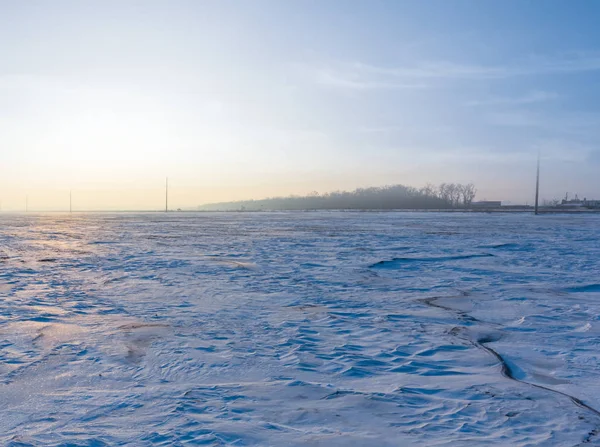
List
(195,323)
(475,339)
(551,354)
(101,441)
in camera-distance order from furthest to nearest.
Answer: (195,323), (475,339), (551,354), (101,441)

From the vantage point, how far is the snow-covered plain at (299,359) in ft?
9.75

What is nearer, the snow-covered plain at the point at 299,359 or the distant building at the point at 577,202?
the snow-covered plain at the point at 299,359

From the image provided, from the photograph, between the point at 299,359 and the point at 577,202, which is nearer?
the point at 299,359

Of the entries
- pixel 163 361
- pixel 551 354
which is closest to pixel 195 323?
pixel 163 361

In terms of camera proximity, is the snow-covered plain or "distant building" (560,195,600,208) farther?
"distant building" (560,195,600,208)

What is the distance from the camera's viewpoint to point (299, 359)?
438 cm

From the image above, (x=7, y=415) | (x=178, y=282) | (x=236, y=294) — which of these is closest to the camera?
(x=7, y=415)

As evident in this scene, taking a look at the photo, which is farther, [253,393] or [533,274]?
[533,274]

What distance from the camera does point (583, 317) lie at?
5.98 metres

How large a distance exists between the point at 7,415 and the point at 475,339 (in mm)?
4274

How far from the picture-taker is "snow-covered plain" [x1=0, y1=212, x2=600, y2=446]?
297cm

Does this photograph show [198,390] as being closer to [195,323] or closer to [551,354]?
[195,323]

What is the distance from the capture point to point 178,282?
873 cm

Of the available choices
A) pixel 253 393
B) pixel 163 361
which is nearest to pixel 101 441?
pixel 253 393
